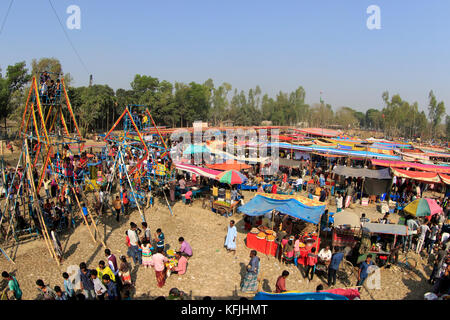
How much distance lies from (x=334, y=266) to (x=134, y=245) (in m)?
5.79

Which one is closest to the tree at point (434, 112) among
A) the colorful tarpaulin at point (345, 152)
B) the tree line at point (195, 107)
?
the tree line at point (195, 107)

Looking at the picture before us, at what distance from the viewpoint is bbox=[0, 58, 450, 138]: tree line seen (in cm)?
3825

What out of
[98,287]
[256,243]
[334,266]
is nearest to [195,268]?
[256,243]

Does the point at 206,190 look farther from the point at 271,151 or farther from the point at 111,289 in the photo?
the point at 271,151

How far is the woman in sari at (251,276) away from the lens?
742cm

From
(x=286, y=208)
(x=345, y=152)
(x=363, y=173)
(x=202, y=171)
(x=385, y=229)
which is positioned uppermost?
(x=345, y=152)

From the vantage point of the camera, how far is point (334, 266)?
778cm

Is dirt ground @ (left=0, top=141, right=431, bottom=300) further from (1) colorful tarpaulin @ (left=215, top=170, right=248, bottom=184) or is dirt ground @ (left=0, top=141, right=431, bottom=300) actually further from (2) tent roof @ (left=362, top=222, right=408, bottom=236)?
(1) colorful tarpaulin @ (left=215, top=170, right=248, bottom=184)

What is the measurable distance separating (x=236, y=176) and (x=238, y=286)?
619 cm

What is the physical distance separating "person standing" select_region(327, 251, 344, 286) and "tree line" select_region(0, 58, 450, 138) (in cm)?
3671

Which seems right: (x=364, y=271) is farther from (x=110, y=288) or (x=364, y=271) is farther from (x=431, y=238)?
(x=110, y=288)

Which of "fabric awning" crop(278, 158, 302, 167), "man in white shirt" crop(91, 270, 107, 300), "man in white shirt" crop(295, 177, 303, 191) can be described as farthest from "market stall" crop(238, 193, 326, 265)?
"fabric awning" crop(278, 158, 302, 167)
